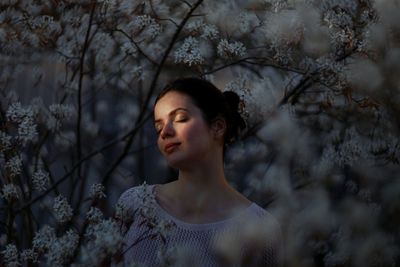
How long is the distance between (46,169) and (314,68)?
2.18ft

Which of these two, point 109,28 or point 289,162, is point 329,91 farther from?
point 109,28

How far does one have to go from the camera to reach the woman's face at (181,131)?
4.72 ft

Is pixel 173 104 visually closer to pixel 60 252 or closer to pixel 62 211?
pixel 62 211

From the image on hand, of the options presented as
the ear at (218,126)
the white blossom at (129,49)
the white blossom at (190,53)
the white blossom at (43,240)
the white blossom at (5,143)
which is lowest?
the white blossom at (43,240)

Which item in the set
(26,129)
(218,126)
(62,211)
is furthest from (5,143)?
(218,126)

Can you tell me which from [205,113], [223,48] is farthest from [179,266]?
[223,48]

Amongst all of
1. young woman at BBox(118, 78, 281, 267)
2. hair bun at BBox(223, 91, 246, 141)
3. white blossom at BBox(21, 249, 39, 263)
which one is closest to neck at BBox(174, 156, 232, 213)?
young woman at BBox(118, 78, 281, 267)

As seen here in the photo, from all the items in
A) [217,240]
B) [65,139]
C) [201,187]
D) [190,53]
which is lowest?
[217,240]

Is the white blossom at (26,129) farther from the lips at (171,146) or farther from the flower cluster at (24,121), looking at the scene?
the lips at (171,146)

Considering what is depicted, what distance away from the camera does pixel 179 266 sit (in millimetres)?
1162

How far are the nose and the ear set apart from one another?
0.10 m

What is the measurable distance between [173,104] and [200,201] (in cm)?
20

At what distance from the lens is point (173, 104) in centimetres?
146

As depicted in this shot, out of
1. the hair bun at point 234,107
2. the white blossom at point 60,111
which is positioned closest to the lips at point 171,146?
the hair bun at point 234,107
